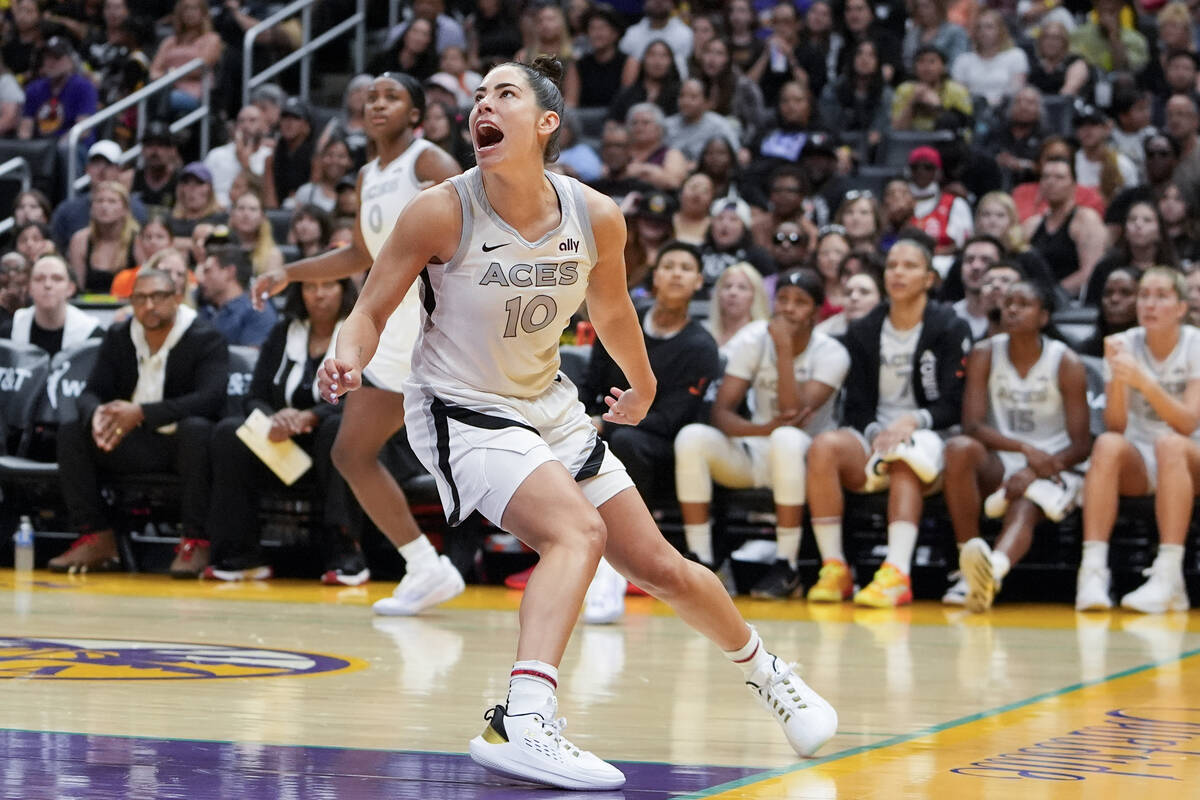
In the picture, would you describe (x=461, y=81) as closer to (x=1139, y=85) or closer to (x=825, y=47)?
(x=825, y=47)

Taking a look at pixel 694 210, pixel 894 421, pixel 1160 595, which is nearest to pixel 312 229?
pixel 694 210

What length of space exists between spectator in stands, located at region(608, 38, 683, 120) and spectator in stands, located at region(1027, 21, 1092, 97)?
2.48 meters

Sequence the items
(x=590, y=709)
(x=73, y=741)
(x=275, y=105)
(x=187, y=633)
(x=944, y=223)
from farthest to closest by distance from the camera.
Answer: (x=275, y=105)
(x=944, y=223)
(x=187, y=633)
(x=590, y=709)
(x=73, y=741)

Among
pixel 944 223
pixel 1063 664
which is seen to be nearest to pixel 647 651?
pixel 1063 664

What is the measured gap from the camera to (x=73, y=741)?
400 cm

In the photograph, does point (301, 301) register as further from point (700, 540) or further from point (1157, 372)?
point (1157, 372)

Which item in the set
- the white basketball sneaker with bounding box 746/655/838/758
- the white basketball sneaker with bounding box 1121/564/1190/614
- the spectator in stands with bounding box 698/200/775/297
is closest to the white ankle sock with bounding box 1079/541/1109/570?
the white basketball sneaker with bounding box 1121/564/1190/614

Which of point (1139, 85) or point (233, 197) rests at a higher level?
point (1139, 85)

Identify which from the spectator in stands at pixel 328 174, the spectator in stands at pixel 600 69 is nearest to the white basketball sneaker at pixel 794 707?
the spectator in stands at pixel 328 174

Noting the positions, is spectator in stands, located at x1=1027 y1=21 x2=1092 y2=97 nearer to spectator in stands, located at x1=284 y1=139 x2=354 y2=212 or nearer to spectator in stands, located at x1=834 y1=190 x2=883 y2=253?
spectator in stands, located at x1=834 y1=190 x2=883 y2=253

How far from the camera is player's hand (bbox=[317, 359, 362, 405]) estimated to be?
3.61m

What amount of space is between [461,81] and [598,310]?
9.71m

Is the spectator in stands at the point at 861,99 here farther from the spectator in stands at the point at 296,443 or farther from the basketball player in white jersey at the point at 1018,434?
the spectator in stands at the point at 296,443

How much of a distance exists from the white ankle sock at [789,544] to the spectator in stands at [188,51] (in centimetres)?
777
